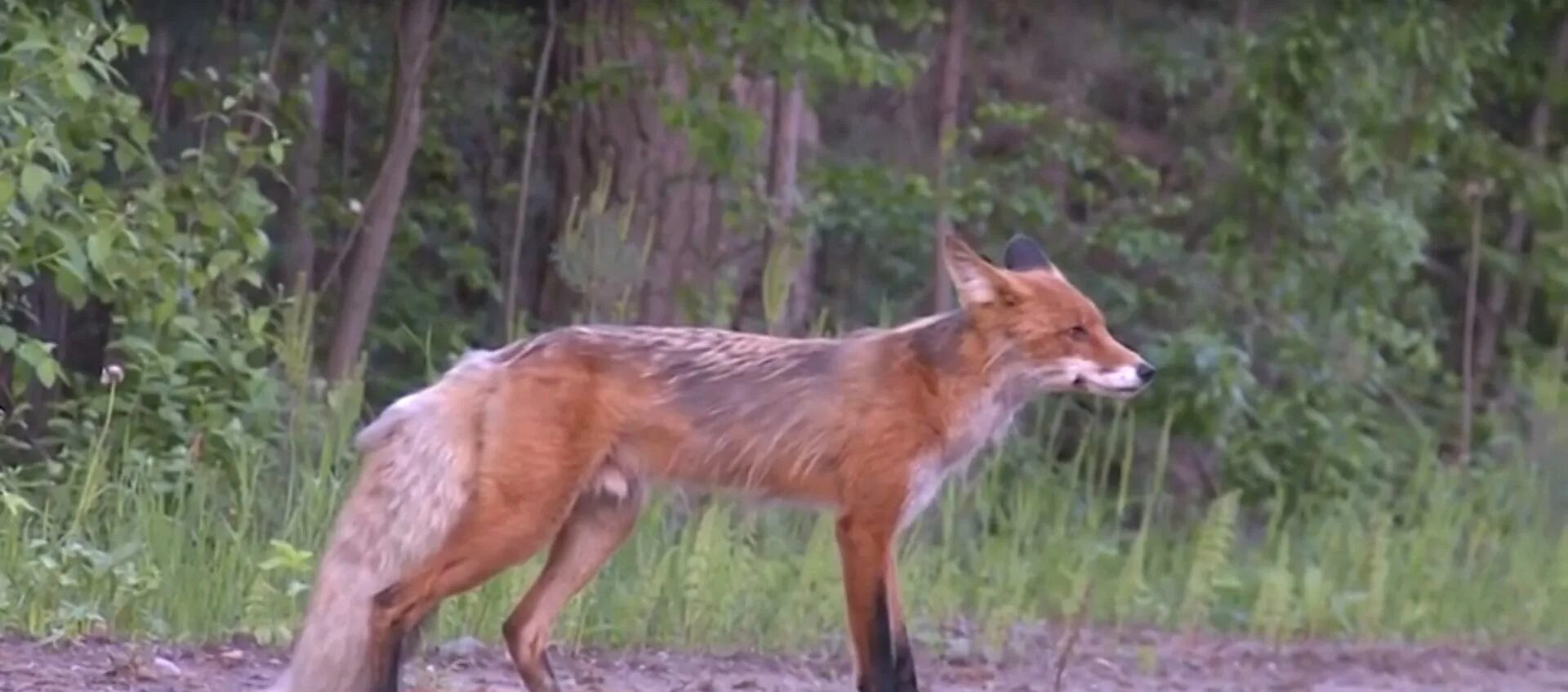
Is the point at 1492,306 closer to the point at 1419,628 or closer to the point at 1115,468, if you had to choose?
the point at 1115,468

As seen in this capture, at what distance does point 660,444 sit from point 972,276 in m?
1.03

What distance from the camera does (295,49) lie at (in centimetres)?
1227

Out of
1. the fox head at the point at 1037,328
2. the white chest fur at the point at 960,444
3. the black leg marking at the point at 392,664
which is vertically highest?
the fox head at the point at 1037,328

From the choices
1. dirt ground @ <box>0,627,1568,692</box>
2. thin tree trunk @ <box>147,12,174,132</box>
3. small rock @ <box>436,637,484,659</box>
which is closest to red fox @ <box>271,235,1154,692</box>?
dirt ground @ <box>0,627,1568,692</box>

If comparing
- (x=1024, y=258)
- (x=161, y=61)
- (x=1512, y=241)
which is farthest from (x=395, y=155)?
(x=1512, y=241)

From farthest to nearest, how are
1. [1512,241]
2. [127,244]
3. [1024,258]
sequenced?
[1512,241], [127,244], [1024,258]

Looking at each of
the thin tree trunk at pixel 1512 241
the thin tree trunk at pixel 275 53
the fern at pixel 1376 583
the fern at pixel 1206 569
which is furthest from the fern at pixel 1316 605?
the thin tree trunk at pixel 1512 241

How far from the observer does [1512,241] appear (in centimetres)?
1566

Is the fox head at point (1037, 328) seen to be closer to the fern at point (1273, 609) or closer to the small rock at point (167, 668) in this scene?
the small rock at point (167, 668)

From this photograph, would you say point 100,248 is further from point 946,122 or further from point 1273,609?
point 946,122

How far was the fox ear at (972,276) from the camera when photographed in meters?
6.80

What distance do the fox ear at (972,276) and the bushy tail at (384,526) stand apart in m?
1.40

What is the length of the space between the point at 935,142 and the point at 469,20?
2.65m

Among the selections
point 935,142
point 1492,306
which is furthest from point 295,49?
point 1492,306
